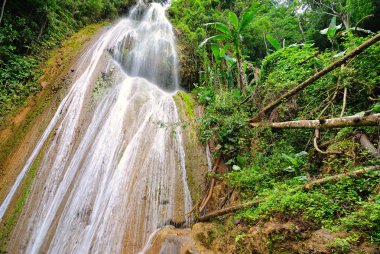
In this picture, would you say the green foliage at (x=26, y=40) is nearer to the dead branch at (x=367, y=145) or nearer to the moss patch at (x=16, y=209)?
the moss patch at (x=16, y=209)

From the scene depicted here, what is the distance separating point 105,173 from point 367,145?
6.13 m

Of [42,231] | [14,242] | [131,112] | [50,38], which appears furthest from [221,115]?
[50,38]

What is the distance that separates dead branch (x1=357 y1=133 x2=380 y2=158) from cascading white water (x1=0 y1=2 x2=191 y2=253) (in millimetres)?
3991

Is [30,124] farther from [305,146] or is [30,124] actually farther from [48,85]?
[305,146]

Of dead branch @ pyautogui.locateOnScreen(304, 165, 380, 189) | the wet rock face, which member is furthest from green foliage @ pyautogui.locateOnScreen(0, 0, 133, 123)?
dead branch @ pyautogui.locateOnScreen(304, 165, 380, 189)

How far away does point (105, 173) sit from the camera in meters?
6.34

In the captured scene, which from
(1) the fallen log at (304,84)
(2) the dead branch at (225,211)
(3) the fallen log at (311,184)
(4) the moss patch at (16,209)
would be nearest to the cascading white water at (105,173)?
(4) the moss patch at (16,209)

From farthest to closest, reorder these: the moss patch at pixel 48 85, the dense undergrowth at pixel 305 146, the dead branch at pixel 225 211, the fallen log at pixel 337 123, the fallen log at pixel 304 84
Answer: the moss patch at pixel 48 85 < the fallen log at pixel 304 84 < the dead branch at pixel 225 211 < the fallen log at pixel 337 123 < the dense undergrowth at pixel 305 146

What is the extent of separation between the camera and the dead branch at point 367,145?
3.69 m

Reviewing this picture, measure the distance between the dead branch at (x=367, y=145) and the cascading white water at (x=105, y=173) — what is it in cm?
399

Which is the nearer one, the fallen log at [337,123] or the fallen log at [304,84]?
the fallen log at [337,123]

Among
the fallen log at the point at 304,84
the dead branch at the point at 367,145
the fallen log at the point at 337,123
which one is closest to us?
the fallen log at the point at 337,123

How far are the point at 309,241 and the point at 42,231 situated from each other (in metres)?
5.85

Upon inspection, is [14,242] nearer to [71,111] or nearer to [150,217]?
[150,217]
